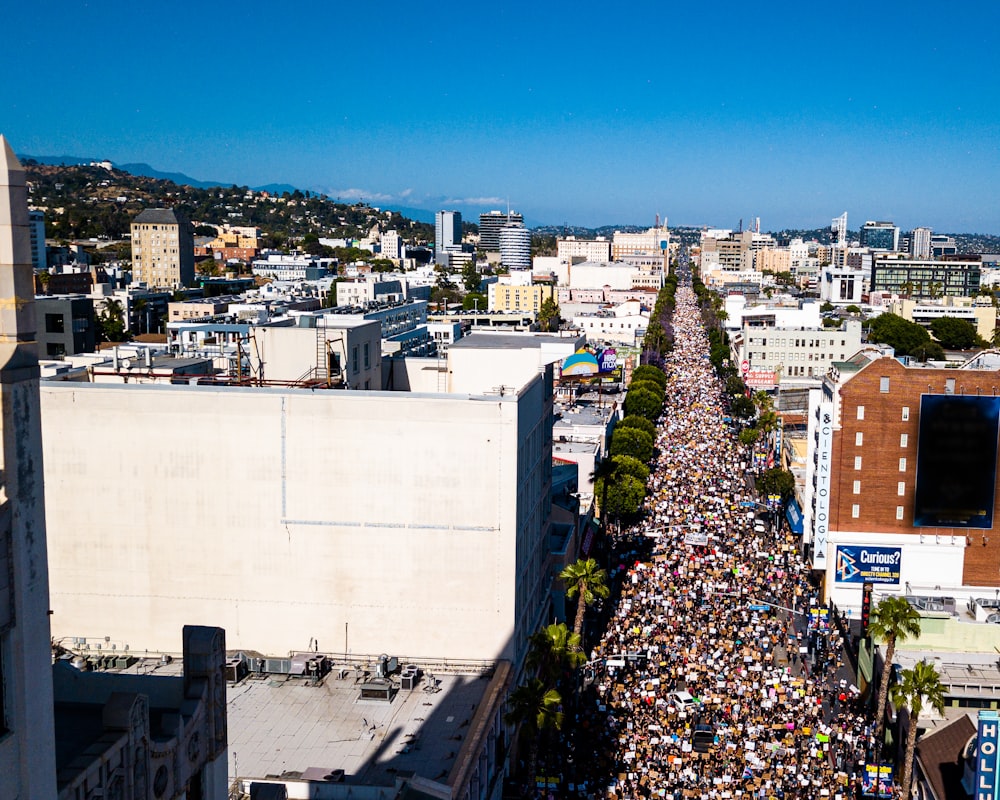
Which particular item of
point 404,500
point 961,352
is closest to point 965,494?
point 404,500

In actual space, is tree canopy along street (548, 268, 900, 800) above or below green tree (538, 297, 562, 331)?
below

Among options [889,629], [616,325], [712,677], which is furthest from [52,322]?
[616,325]

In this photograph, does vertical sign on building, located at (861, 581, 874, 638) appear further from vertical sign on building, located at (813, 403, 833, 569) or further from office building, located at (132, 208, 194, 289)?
office building, located at (132, 208, 194, 289)

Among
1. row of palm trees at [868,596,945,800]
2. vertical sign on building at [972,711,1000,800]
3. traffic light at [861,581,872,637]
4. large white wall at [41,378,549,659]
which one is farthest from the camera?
traffic light at [861,581,872,637]

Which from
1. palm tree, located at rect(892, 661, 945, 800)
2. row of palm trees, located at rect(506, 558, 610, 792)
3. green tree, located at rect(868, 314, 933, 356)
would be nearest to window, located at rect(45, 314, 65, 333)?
row of palm trees, located at rect(506, 558, 610, 792)

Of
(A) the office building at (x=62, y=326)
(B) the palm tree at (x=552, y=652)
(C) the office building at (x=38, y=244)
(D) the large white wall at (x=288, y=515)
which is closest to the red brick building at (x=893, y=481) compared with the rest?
(B) the palm tree at (x=552, y=652)

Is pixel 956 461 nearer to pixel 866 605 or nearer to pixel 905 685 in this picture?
pixel 866 605

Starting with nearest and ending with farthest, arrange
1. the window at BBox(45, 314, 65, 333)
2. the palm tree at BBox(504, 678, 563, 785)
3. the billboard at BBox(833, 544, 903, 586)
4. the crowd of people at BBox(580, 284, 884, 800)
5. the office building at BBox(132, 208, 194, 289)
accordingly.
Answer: the palm tree at BBox(504, 678, 563, 785), the crowd of people at BBox(580, 284, 884, 800), the billboard at BBox(833, 544, 903, 586), the window at BBox(45, 314, 65, 333), the office building at BBox(132, 208, 194, 289)
